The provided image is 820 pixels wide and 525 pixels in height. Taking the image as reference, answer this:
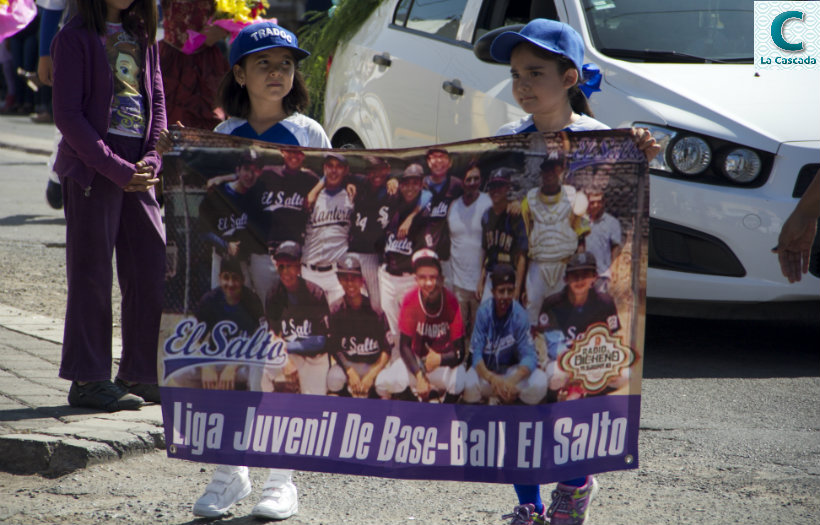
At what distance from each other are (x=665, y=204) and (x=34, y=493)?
308 centimetres

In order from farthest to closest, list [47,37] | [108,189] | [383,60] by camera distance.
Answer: [383,60], [47,37], [108,189]

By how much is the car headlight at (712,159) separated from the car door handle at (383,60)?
2190 millimetres

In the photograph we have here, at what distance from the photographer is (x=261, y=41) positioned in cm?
374

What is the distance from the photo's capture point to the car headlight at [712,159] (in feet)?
16.9

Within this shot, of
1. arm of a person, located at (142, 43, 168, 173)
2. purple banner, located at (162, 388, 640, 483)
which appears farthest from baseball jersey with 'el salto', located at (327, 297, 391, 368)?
arm of a person, located at (142, 43, 168, 173)

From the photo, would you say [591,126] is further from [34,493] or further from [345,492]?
[34,493]

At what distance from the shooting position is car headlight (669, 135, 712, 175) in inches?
203

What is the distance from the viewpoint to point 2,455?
4047 mm

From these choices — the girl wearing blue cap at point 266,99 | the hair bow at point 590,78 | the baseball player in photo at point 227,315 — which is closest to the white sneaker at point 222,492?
the girl wearing blue cap at point 266,99

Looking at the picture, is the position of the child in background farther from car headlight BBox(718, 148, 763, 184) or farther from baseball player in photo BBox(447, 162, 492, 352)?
car headlight BBox(718, 148, 763, 184)

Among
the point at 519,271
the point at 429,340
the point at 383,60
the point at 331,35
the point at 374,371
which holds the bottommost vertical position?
the point at 374,371

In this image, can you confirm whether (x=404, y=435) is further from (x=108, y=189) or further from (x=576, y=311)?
(x=108, y=189)

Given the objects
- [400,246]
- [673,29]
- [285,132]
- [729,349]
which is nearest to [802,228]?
[400,246]

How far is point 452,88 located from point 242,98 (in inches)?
96.3
